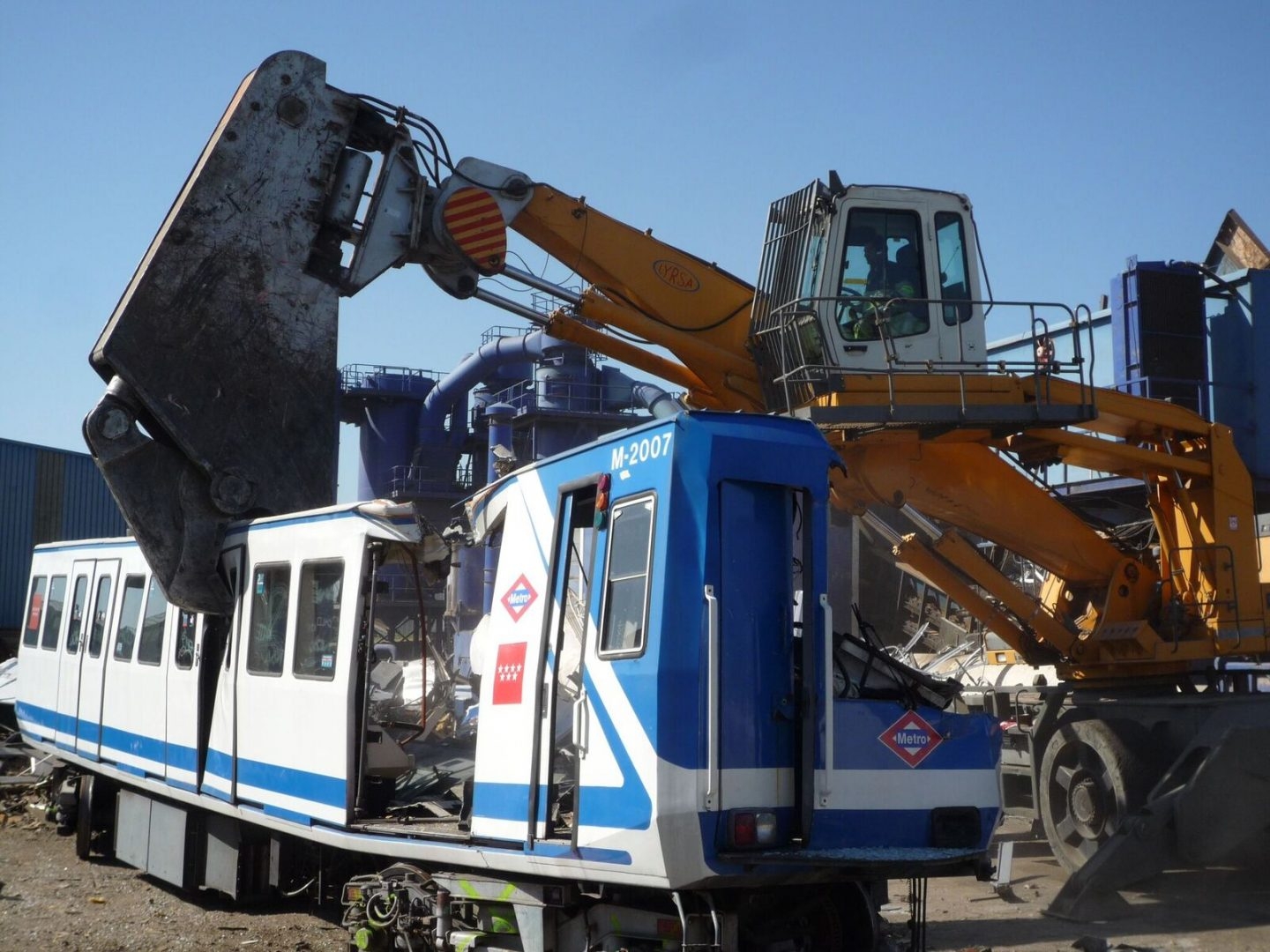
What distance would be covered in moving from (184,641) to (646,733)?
5978mm

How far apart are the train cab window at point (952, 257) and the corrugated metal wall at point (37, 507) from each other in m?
21.0

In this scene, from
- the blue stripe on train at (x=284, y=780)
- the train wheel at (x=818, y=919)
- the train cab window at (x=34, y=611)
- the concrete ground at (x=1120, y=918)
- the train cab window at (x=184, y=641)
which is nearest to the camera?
the train wheel at (x=818, y=919)

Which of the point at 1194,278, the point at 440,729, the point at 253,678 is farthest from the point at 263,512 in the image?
the point at 1194,278

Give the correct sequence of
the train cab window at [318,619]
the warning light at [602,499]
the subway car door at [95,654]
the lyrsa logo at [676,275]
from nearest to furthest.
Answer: the warning light at [602,499], the train cab window at [318,619], the lyrsa logo at [676,275], the subway car door at [95,654]

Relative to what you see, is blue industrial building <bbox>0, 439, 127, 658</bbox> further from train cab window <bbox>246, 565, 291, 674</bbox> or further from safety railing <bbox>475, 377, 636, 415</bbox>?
train cab window <bbox>246, 565, 291, 674</bbox>

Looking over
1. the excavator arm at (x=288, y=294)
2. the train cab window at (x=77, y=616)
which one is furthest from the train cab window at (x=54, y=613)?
the excavator arm at (x=288, y=294)

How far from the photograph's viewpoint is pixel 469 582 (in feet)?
100

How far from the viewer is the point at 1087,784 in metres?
11.6

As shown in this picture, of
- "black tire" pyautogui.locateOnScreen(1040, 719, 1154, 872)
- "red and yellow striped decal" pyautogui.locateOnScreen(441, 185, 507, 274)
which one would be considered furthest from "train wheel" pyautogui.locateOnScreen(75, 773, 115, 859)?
"black tire" pyautogui.locateOnScreen(1040, 719, 1154, 872)

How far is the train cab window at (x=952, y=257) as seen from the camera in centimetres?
1107

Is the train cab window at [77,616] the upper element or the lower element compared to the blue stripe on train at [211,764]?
upper

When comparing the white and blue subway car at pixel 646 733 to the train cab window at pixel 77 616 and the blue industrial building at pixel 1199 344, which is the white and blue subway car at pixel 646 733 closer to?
the train cab window at pixel 77 616

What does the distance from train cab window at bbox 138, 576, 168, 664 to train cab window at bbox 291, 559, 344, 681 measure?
2679mm

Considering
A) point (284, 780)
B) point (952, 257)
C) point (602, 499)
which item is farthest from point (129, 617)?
point (952, 257)
